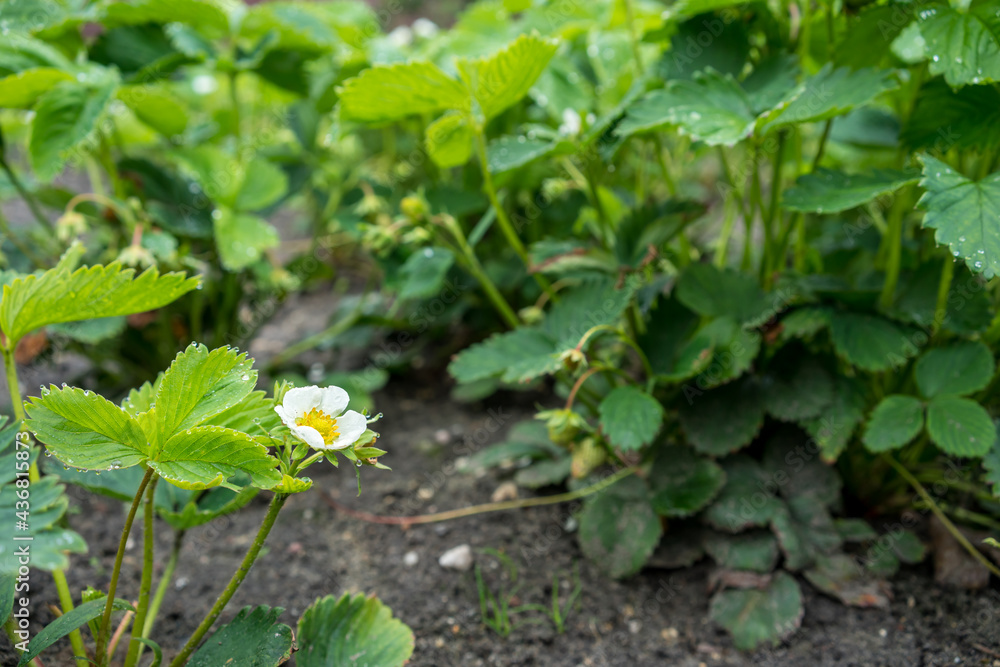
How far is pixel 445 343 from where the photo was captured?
1.83 m

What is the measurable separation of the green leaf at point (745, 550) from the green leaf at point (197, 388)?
792mm

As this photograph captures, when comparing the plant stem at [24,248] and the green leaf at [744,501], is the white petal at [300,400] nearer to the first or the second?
the green leaf at [744,501]

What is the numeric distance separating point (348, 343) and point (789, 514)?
1.04 meters

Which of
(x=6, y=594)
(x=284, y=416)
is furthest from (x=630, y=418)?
(x=6, y=594)

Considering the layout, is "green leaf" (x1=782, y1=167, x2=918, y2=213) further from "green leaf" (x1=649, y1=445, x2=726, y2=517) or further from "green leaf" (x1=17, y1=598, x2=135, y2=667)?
"green leaf" (x1=17, y1=598, x2=135, y2=667)

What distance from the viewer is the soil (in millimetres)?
1019

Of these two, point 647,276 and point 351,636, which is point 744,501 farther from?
point 351,636

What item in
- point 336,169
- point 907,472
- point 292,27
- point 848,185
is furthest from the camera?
point 336,169

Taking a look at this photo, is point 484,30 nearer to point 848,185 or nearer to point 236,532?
point 848,185

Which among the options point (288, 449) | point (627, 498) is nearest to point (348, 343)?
point (627, 498)

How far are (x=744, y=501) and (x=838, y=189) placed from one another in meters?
0.50

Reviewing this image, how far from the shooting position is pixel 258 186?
1427 mm

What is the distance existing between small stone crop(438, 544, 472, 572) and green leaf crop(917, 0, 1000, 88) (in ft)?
3.26

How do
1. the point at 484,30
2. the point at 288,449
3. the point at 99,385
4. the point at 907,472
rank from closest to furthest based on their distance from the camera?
the point at 288,449 → the point at 907,472 → the point at 99,385 → the point at 484,30
